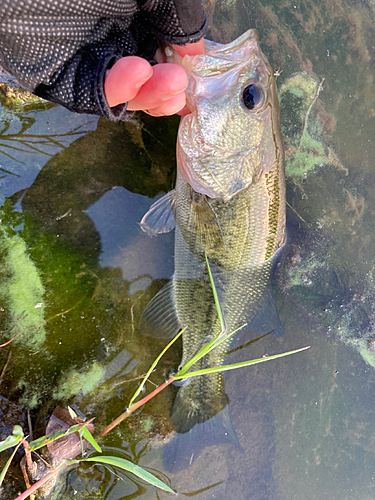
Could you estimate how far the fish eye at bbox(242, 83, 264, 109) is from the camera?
1803 millimetres

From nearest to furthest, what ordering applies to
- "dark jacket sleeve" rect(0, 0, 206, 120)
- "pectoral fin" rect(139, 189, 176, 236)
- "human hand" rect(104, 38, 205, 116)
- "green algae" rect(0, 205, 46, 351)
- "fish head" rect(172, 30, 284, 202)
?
1. "dark jacket sleeve" rect(0, 0, 206, 120)
2. "human hand" rect(104, 38, 205, 116)
3. "fish head" rect(172, 30, 284, 202)
4. "green algae" rect(0, 205, 46, 351)
5. "pectoral fin" rect(139, 189, 176, 236)

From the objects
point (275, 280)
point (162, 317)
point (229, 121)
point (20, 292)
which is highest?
point (229, 121)

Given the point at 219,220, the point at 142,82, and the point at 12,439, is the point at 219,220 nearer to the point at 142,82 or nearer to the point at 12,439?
the point at 142,82

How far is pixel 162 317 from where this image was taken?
227 cm

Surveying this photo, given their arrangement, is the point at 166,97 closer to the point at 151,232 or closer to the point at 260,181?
the point at 260,181

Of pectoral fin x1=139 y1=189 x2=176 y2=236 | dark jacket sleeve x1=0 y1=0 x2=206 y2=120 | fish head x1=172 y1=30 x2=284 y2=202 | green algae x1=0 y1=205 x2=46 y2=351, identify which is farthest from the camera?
pectoral fin x1=139 y1=189 x2=176 y2=236

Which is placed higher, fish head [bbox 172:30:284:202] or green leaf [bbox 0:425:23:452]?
fish head [bbox 172:30:284:202]

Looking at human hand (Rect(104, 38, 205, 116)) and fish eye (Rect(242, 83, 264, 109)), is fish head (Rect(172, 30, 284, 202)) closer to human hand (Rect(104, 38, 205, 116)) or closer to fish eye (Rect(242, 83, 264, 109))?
fish eye (Rect(242, 83, 264, 109))

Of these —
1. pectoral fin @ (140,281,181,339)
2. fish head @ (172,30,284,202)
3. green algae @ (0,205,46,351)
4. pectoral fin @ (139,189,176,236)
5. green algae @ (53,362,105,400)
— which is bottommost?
green algae @ (53,362,105,400)

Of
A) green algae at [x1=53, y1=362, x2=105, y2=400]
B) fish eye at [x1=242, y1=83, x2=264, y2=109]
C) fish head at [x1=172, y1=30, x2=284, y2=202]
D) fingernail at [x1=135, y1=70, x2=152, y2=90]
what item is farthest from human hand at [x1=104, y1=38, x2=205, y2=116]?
green algae at [x1=53, y1=362, x2=105, y2=400]

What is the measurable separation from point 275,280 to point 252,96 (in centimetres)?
131

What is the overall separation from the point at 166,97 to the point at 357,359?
244cm

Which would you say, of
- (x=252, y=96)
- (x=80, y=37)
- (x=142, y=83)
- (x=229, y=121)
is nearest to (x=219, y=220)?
(x=229, y=121)

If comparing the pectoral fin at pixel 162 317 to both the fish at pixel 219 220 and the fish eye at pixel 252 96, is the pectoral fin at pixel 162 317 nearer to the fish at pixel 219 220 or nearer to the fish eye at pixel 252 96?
the fish at pixel 219 220
